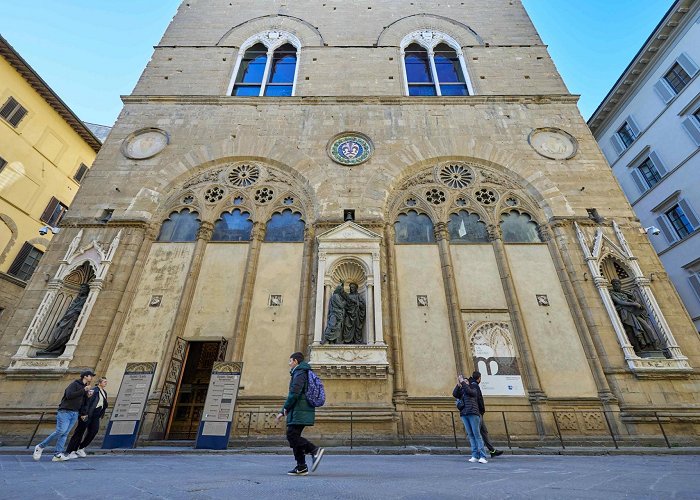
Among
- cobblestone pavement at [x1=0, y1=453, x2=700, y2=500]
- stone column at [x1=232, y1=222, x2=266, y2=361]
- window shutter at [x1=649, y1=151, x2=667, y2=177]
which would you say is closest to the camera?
cobblestone pavement at [x1=0, y1=453, x2=700, y2=500]

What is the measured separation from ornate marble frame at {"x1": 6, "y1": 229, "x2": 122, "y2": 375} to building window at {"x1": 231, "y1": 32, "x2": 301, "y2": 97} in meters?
8.64

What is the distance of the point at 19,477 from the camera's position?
3602mm

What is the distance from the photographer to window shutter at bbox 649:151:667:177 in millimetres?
16269

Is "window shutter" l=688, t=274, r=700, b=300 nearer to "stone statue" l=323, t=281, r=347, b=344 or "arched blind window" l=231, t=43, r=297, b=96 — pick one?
"stone statue" l=323, t=281, r=347, b=344

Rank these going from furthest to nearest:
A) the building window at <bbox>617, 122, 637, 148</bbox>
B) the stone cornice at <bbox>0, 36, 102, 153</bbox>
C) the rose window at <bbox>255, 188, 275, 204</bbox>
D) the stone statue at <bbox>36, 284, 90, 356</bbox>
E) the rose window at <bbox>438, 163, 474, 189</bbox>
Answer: the building window at <bbox>617, 122, 637, 148</bbox> → the stone cornice at <bbox>0, 36, 102, 153</bbox> → the rose window at <bbox>438, 163, 474, 189</bbox> → the rose window at <bbox>255, 188, 275, 204</bbox> → the stone statue at <bbox>36, 284, 90, 356</bbox>

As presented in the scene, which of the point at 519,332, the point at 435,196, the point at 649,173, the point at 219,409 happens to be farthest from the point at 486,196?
the point at 649,173

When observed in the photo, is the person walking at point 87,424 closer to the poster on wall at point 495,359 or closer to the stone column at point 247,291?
the stone column at point 247,291

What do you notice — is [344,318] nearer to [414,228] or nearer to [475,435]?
[414,228]

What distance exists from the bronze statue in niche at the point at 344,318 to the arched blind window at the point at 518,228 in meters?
5.31

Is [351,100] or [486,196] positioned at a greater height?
[351,100]

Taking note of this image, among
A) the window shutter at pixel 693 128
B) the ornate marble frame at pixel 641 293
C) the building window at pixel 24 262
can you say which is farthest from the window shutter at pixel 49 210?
the window shutter at pixel 693 128

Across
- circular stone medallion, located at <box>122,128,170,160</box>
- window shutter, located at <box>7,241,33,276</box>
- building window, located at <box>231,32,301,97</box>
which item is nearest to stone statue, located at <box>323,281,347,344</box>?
circular stone medallion, located at <box>122,128,170,160</box>

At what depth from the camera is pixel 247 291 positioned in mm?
9906

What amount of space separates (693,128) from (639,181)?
3246 mm
